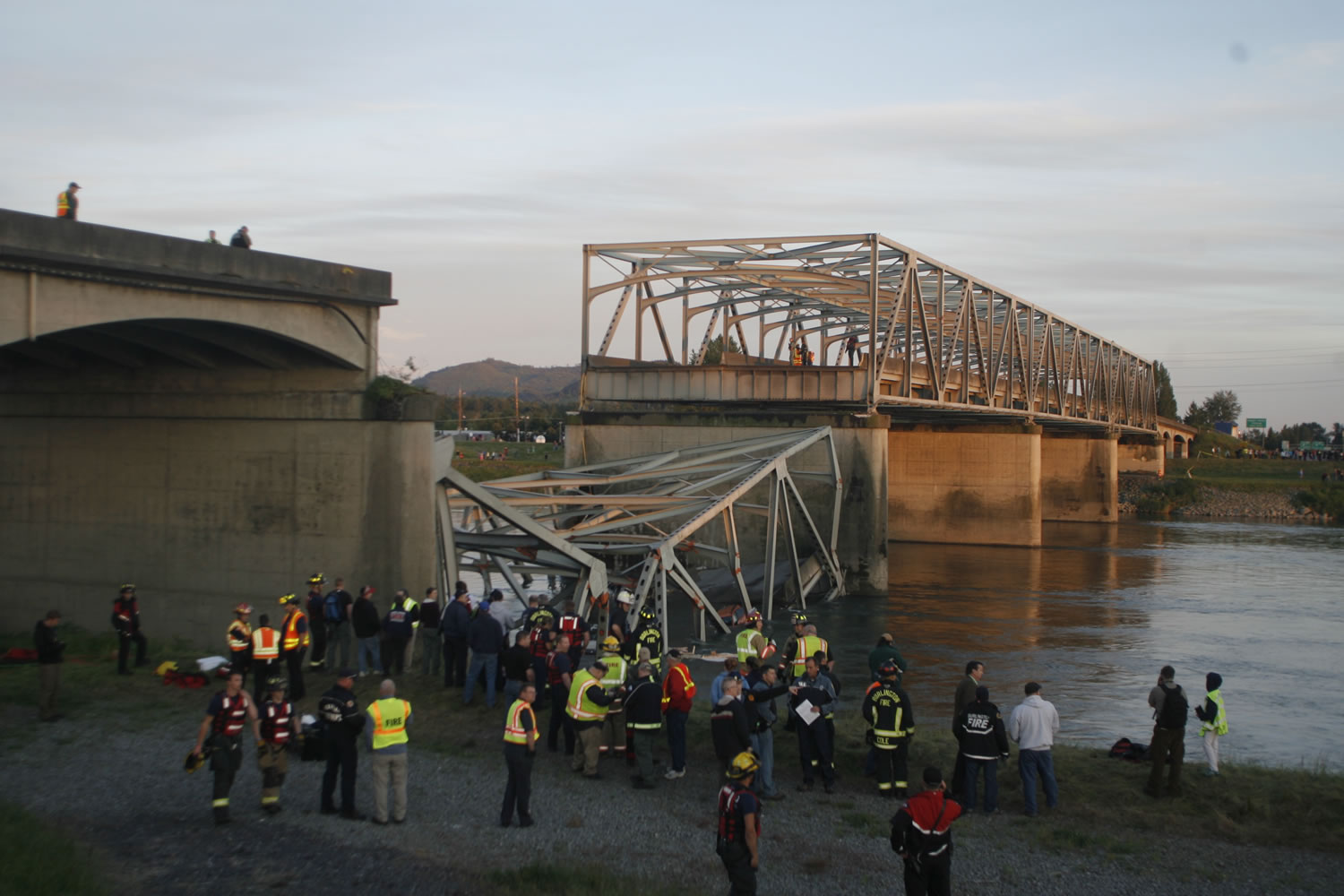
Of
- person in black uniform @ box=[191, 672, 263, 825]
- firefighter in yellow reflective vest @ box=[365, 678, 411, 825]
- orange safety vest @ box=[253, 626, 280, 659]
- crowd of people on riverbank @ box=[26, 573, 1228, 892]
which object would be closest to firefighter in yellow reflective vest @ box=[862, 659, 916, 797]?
crowd of people on riverbank @ box=[26, 573, 1228, 892]

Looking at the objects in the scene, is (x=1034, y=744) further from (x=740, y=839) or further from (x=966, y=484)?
(x=966, y=484)

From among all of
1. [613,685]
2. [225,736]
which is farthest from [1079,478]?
[225,736]

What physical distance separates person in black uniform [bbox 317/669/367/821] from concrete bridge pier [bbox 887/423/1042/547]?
47688 mm

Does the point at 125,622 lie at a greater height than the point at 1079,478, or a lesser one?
lesser

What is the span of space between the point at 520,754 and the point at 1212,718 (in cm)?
730

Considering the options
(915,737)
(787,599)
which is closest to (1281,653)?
(787,599)

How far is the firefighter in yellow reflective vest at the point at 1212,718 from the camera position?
12.0 meters

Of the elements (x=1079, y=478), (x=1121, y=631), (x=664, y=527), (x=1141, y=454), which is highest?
(x=1141, y=454)

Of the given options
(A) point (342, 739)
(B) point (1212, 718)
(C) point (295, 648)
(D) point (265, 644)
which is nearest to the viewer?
(A) point (342, 739)

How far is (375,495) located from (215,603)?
4.04 metres

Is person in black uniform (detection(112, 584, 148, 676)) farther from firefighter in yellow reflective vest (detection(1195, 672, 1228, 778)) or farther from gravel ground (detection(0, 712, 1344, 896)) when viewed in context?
firefighter in yellow reflective vest (detection(1195, 672, 1228, 778))

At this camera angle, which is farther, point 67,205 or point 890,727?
point 67,205

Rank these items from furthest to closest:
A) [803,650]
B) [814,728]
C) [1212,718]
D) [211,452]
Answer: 1. [211,452]
2. [803,650]
3. [814,728]
4. [1212,718]

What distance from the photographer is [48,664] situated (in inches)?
568
